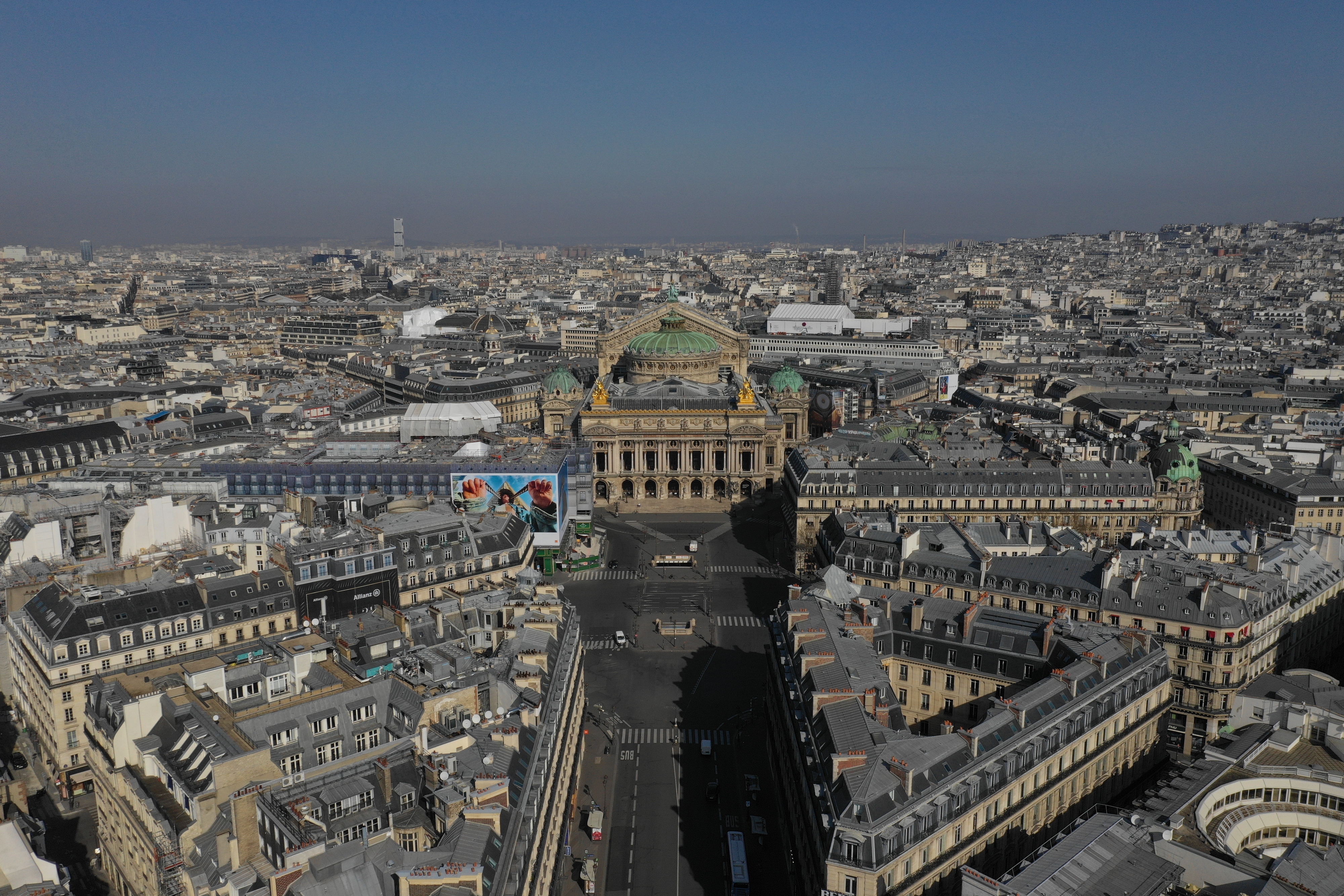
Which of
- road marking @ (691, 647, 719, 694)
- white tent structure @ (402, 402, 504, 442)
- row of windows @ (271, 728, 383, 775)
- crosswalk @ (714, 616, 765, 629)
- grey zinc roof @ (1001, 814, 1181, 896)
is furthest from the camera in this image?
white tent structure @ (402, 402, 504, 442)

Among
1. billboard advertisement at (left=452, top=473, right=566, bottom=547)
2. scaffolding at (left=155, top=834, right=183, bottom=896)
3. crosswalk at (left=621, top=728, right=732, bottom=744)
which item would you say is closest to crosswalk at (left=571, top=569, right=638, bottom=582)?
billboard advertisement at (left=452, top=473, right=566, bottom=547)

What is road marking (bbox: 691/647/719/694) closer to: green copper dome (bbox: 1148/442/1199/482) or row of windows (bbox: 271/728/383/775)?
row of windows (bbox: 271/728/383/775)

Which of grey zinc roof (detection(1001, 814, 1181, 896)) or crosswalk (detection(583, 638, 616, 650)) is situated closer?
grey zinc roof (detection(1001, 814, 1181, 896))

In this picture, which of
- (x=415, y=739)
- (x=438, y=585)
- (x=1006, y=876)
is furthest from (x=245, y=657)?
(x=1006, y=876)

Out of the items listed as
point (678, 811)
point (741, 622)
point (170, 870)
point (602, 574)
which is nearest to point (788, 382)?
point (602, 574)

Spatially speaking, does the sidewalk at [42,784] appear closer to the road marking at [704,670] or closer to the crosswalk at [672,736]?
the crosswalk at [672,736]

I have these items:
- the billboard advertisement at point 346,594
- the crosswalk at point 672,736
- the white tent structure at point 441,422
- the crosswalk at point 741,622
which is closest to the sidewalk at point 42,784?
the billboard advertisement at point 346,594

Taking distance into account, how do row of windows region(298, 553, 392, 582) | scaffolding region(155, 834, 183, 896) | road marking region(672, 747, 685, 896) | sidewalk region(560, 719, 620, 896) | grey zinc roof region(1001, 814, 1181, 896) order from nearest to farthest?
grey zinc roof region(1001, 814, 1181, 896) → scaffolding region(155, 834, 183, 896) → road marking region(672, 747, 685, 896) → sidewalk region(560, 719, 620, 896) → row of windows region(298, 553, 392, 582)
